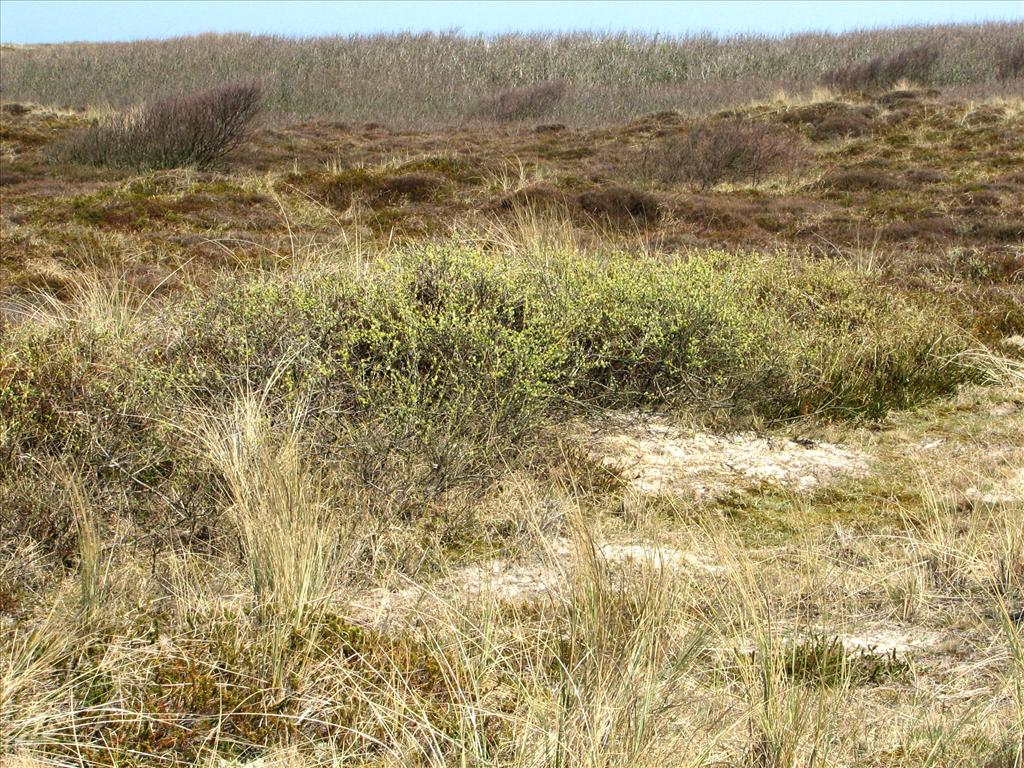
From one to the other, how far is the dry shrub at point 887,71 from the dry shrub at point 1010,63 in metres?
1.76

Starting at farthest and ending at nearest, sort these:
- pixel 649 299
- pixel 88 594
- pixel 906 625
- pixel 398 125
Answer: pixel 398 125 < pixel 649 299 < pixel 906 625 < pixel 88 594

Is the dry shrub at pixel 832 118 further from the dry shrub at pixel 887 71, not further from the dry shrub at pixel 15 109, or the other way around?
the dry shrub at pixel 15 109

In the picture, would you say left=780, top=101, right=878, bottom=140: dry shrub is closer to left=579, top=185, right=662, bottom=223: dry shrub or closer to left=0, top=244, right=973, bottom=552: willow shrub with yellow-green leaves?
left=579, top=185, right=662, bottom=223: dry shrub

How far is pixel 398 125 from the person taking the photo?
24.3 metres

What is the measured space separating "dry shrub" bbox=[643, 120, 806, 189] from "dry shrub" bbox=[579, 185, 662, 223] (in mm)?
2664

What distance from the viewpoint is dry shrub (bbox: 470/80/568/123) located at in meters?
26.8

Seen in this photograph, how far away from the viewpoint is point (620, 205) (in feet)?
38.1

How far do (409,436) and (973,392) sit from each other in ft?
11.0

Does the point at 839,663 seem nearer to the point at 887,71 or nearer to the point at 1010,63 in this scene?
the point at 887,71

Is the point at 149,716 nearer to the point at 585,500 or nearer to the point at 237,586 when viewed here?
the point at 237,586

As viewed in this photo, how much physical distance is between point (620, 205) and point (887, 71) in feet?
56.6

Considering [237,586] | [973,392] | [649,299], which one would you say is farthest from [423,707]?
[973,392]

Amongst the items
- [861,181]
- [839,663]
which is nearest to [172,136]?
[861,181]

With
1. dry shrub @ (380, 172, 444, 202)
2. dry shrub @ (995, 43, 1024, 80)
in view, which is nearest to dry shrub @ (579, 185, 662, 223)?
dry shrub @ (380, 172, 444, 202)
